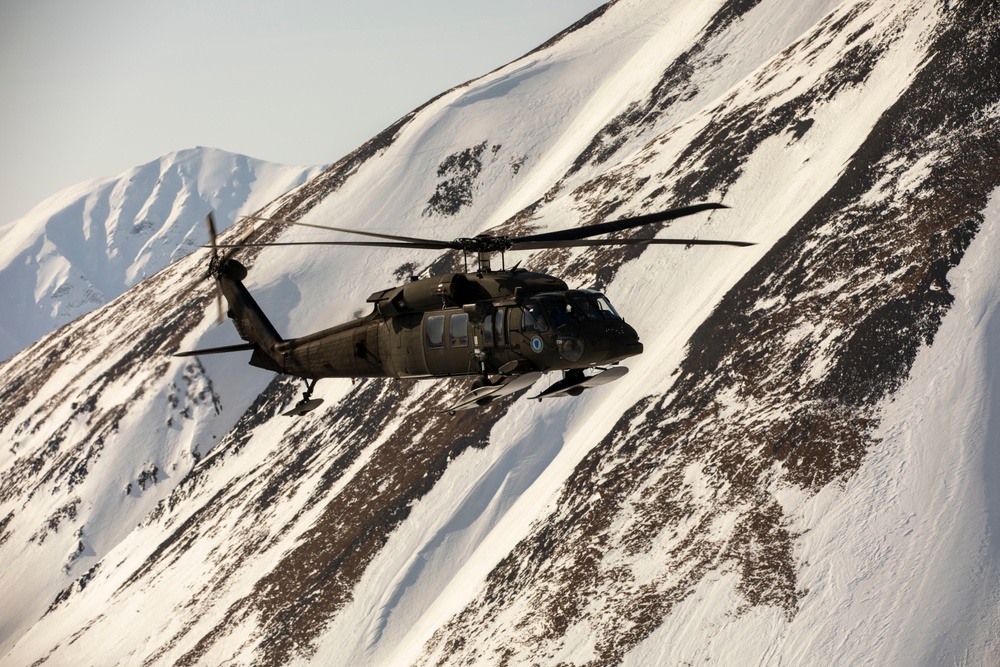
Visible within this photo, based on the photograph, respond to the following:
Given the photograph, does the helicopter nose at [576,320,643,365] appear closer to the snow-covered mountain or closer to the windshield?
the windshield

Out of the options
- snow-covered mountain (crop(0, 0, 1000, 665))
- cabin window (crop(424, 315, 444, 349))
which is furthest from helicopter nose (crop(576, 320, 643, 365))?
snow-covered mountain (crop(0, 0, 1000, 665))

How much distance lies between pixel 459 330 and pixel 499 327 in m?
1.33

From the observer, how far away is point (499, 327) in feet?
79.6

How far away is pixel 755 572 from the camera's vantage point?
47562 millimetres

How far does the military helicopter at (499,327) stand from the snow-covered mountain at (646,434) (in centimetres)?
2686

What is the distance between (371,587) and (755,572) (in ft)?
87.0

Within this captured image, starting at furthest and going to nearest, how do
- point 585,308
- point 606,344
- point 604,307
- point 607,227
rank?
point 604,307 < point 585,308 < point 606,344 < point 607,227

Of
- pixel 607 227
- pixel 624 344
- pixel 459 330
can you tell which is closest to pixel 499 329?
pixel 459 330

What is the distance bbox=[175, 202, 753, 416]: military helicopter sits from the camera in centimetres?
2319

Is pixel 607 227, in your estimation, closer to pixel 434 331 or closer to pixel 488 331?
pixel 488 331

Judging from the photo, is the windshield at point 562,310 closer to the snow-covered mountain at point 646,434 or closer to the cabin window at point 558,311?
the cabin window at point 558,311

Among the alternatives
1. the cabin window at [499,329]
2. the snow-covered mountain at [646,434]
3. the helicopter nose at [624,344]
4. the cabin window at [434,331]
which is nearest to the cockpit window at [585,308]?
the helicopter nose at [624,344]

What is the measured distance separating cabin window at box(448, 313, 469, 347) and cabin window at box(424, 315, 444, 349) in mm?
336

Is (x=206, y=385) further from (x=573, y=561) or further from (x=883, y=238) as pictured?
(x=883, y=238)
